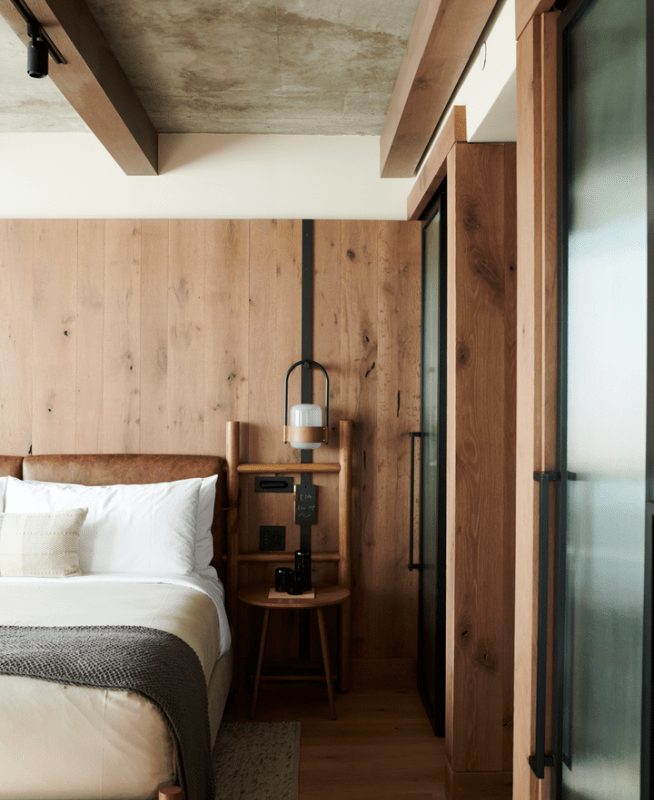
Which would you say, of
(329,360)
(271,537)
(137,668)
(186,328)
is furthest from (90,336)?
(137,668)

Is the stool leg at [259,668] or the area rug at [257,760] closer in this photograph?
the area rug at [257,760]

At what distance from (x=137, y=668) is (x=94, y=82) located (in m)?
1.94

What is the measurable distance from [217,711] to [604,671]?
5.45ft

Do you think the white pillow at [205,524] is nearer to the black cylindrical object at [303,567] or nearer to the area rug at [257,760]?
the black cylindrical object at [303,567]

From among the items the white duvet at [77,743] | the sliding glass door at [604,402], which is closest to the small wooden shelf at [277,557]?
the white duvet at [77,743]

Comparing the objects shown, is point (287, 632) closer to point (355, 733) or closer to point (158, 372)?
point (355, 733)

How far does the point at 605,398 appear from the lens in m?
1.20

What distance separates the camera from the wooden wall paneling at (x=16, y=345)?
3059 millimetres

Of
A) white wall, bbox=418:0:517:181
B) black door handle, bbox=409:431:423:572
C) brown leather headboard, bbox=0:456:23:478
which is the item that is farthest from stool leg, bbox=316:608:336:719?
white wall, bbox=418:0:517:181

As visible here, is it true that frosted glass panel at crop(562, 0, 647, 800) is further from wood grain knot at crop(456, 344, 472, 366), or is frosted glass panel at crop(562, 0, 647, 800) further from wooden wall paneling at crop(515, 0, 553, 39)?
wood grain knot at crop(456, 344, 472, 366)

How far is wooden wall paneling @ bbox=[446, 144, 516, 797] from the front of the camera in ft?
7.16

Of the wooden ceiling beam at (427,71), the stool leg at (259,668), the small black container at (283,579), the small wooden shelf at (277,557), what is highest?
the wooden ceiling beam at (427,71)

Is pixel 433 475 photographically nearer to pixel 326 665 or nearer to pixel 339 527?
pixel 339 527

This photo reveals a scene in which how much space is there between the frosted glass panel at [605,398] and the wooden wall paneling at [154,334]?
2156mm
